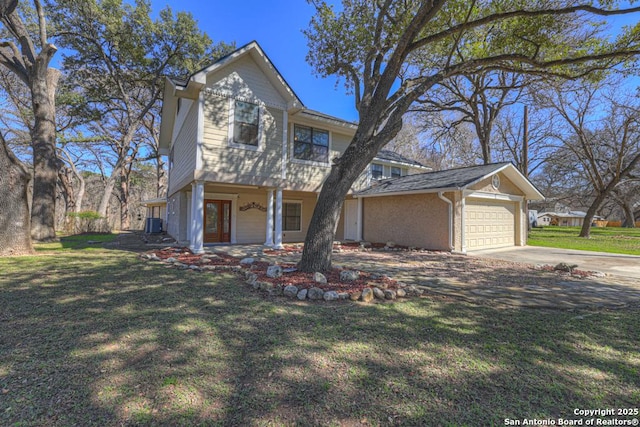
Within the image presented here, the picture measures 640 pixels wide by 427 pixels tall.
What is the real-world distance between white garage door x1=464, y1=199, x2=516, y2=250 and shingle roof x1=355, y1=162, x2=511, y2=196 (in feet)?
3.51

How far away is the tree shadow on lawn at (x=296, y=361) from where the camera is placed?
6.79 ft

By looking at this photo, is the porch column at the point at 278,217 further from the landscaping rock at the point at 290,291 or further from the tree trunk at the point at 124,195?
the tree trunk at the point at 124,195

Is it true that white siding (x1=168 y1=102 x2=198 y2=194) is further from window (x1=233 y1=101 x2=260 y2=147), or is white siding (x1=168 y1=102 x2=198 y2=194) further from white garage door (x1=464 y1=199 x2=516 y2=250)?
white garage door (x1=464 y1=199 x2=516 y2=250)

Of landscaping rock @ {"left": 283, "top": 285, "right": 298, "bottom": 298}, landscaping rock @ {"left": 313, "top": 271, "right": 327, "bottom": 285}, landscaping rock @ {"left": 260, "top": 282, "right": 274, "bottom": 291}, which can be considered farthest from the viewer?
landscaping rock @ {"left": 313, "top": 271, "right": 327, "bottom": 285}

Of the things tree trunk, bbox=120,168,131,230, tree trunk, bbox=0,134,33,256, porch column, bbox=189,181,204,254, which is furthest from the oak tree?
tree trunk, bbox=120,168,131,230

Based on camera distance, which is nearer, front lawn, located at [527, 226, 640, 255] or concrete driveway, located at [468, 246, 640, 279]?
concrete driveway, located at [468, 246, 640, 279]

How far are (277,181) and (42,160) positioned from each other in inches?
406

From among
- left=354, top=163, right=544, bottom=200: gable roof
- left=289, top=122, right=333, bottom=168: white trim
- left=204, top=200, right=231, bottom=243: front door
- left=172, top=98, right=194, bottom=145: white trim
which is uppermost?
left=172, top=98, right=194, bottom=145: white trim

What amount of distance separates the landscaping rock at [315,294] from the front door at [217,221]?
8.94 meters

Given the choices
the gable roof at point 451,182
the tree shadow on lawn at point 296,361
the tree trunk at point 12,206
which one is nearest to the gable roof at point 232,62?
the tree trunk at point 12,206

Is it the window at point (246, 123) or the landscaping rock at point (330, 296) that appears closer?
the landscaping rock at point (330, 296)

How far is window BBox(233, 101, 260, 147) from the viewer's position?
386 inches

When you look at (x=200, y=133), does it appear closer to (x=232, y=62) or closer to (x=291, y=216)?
(x=232, y=62)

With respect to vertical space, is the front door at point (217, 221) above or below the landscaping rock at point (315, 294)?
above
